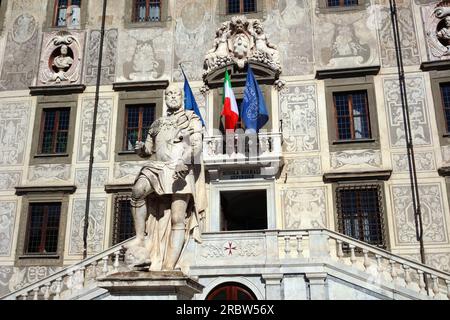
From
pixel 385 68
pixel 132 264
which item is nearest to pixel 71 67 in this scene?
pixel 385 68

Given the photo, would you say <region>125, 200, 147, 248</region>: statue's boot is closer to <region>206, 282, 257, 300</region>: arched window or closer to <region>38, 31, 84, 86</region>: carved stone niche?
<region>206, 282, 257, 300</region>: arched window

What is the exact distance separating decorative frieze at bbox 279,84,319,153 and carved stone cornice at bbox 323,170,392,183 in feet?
3.85

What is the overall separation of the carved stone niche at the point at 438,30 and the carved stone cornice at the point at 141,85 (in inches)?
378

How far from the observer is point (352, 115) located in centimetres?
1800

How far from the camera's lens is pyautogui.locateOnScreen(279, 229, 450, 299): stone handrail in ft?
42.2

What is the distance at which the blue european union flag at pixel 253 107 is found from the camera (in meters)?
17.0

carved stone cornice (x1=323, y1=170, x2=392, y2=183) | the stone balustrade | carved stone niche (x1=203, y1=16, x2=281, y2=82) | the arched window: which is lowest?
the arched window

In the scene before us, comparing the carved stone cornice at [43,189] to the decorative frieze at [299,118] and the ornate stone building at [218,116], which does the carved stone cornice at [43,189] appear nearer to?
the ornate stone building at [218,116]

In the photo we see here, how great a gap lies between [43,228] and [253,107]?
854cm

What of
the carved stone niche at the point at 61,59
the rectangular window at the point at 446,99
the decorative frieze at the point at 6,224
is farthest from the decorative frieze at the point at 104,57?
the rectangular window at the point at 446,99

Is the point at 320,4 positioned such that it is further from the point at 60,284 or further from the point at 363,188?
the point at 60,284

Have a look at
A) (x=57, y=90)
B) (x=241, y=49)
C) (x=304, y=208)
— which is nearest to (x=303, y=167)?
(x=304, y=208)

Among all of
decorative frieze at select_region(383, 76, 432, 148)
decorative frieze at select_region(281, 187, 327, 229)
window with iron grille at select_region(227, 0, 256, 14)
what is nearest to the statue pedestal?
decorative frieze at select_region(281, 187, 327, 229)

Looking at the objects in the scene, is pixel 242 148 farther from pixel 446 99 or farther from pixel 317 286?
pixel 446 99
